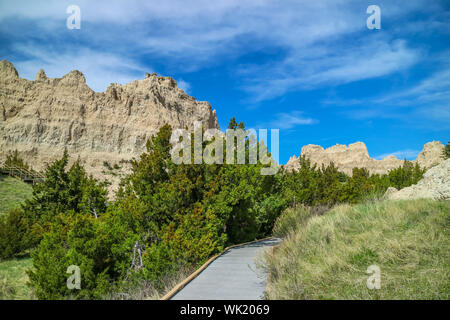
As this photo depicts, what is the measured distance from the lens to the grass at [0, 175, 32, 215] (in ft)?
85.9

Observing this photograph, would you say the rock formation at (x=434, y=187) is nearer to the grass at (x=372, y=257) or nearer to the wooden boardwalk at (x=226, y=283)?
the grass at (x=372, y=257)

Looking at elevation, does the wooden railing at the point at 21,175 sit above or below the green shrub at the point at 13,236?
above

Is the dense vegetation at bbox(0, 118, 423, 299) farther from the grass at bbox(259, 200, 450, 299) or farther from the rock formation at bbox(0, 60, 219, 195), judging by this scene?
the rock formation at bbox(0, 60, 219, 195)

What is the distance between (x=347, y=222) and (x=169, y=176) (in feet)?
24.1

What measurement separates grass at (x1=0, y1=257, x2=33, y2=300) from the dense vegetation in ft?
1.64

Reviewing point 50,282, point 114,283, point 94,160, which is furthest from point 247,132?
point 94,160

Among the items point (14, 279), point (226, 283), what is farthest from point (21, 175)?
point (226, 283)

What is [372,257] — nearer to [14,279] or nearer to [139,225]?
[139,225]

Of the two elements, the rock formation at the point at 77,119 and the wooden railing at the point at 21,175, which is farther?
the rock formation at the point at 77,119

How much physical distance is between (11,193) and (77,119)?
162 feet

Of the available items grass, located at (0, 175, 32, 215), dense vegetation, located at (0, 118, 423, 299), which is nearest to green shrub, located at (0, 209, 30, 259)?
dense vegetation, located at (0, 118, 423, 299)

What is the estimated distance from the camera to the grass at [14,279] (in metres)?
9.76

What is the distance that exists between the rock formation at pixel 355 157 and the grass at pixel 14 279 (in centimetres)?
9603

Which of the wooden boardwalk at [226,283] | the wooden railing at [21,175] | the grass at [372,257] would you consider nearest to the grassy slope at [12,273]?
the wooden boardwalk at [226,283]
